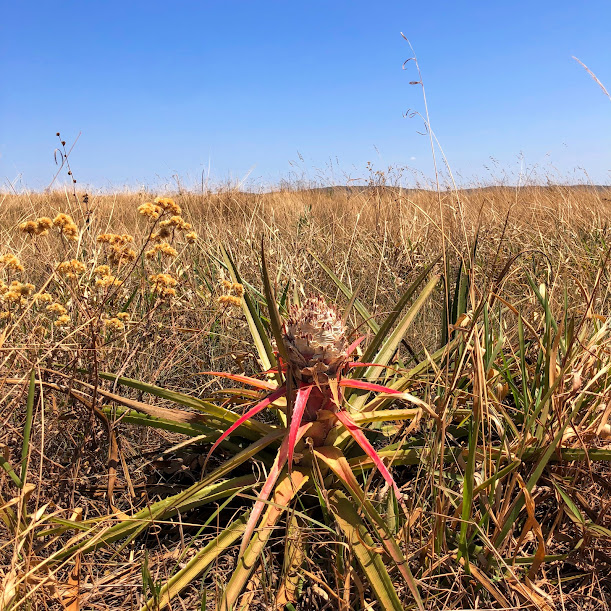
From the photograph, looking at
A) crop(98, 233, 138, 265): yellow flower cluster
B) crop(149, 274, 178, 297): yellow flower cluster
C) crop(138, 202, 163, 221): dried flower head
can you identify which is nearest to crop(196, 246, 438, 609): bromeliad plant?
crop(149, 274, 178, 297): yellow flower cluster

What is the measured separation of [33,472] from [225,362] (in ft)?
2.85

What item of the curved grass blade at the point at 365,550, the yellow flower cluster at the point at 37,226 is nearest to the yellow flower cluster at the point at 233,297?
the yellow flower cluster at the point at 37,226

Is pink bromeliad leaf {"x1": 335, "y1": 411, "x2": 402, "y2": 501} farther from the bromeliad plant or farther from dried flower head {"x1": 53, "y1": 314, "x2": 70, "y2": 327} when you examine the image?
dried flower head {"x1": 53, "y1": 314, "x2": 70, "y2": 327}

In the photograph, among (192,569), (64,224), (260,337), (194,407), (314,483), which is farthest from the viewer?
(64,224)

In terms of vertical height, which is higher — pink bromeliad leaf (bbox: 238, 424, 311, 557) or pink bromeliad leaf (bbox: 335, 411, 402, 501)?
pink bromeliad leaf (bbox: 335, 411, 402, 501)

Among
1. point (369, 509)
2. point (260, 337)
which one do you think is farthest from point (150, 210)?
point (369, 509)

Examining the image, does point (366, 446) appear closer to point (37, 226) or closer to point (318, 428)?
point (318, 428)

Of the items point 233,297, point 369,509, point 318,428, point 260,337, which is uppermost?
point 233,297

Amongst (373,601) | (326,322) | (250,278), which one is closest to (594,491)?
(373,601)

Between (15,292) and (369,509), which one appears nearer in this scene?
(369,509)

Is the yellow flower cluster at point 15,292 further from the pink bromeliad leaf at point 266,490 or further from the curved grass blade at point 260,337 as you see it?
the pink bromeliad leaf at point 266,490

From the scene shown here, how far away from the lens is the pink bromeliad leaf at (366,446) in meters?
1.15

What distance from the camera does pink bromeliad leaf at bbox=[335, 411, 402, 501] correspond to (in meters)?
1.15

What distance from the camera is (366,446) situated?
3.92 feet
